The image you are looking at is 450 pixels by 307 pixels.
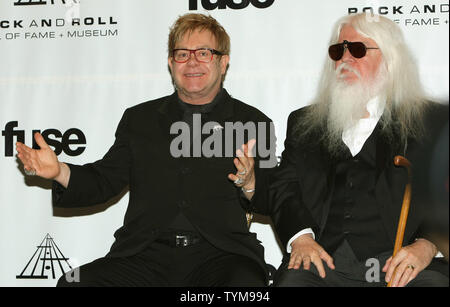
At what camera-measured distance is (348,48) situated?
10.7 feet

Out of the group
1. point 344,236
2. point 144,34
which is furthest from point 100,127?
point 344,236

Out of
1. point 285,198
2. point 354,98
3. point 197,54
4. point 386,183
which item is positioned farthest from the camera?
point 197,54

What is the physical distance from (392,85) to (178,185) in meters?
1.37

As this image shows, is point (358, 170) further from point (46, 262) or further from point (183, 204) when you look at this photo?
point (46, 262)

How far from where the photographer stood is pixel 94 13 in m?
4.45

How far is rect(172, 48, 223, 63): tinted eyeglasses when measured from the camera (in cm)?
354

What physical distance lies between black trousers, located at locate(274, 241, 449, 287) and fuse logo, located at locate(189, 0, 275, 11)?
204 cm

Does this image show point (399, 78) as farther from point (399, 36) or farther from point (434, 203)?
point (434, 203)

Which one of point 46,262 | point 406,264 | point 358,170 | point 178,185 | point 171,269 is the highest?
point 358,170

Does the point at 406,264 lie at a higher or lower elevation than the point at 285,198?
lower

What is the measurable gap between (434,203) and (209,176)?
1.87 meters

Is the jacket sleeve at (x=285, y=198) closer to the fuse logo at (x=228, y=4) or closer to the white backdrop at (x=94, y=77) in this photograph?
the white backdrop at (x=94, y=77)

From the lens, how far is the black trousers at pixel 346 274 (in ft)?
9.27

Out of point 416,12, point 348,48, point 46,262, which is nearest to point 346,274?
point 348,48
